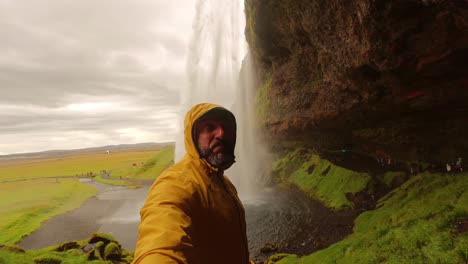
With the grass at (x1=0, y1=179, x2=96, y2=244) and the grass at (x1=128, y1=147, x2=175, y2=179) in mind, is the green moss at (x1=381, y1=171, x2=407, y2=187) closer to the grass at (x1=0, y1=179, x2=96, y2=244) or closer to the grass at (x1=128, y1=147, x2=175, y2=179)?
the grass at (x1=0, y1=179, x2=96, y2=244)

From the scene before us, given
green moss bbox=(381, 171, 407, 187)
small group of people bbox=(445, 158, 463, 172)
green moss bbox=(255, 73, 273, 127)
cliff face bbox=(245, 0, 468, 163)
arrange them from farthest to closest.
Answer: green moss bbox=(255, 73, 273, 127) → green moss bbox=(381, 171, 407, 187) → small group of people bbox=(445, 158, 463, 172) → cliff face bbox=(245, 0, 468, 163)

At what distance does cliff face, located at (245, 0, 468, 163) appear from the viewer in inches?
528

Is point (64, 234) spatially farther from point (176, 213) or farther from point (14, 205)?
point (176, 213)

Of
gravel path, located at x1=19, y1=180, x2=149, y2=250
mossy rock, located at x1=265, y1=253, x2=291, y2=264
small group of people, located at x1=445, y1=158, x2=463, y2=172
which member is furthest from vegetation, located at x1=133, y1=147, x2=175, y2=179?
small group of people, located at x1=445, y1=158, x2=463, y2=172

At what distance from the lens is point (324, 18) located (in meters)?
18.0

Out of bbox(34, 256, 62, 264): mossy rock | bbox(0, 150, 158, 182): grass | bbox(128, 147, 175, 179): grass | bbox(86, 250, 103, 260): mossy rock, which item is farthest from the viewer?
bbox(0, 150, 158, 182): grass

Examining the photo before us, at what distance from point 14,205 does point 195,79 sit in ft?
107

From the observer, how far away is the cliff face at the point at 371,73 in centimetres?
1341

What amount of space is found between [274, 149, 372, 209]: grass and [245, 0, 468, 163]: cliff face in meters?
2.69

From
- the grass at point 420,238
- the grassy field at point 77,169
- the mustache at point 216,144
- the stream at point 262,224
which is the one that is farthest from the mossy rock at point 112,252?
the grassy field at point 77,169

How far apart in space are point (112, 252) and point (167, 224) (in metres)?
16.1

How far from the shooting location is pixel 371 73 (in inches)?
714

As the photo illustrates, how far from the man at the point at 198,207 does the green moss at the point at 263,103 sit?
30.6m

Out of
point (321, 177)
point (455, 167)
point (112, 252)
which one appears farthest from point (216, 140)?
point (321, 177)
